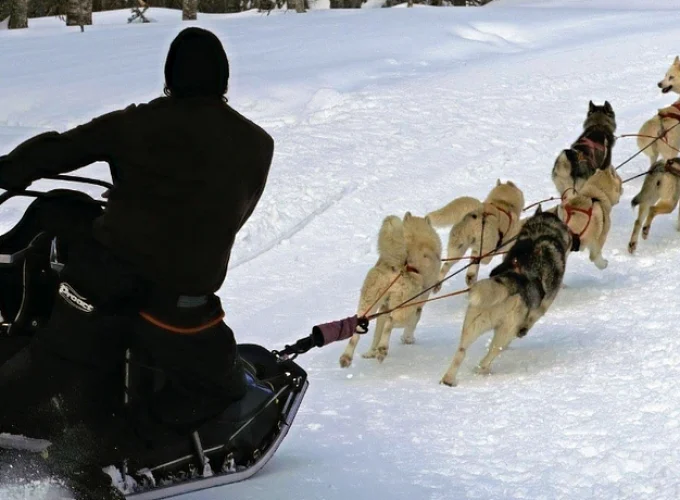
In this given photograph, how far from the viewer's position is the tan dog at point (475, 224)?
6836mm

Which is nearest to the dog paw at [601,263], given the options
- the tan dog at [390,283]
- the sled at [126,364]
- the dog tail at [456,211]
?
the dog tail at [456,211]

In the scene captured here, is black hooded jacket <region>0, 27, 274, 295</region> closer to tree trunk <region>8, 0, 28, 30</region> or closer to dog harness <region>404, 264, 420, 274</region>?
dog harness <region>404, 264, 420, 274</region>

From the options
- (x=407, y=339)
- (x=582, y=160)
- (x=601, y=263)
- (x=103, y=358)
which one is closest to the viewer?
(x=103, y=358)

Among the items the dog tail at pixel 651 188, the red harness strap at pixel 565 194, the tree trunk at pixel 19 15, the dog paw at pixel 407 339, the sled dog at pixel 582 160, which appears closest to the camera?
the dog paw at pixel 407 339

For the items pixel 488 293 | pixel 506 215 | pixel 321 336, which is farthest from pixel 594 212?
pixel 321 336

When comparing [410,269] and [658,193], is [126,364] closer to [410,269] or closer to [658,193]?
[410,269]

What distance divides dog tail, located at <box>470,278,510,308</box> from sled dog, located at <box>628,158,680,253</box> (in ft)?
10.0

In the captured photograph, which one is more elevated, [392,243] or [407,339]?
[392,243]

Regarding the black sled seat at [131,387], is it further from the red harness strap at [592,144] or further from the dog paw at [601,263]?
the red harness strap at [592,144]

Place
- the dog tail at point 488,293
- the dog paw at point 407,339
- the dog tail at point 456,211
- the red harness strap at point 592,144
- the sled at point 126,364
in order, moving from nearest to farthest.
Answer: the sled at point 126,364
the dog tail at point 488,293
the dog paw at point 407,339
the dog tail at point 456,211
the red harness strap at point 592,144

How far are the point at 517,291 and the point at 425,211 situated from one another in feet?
11.7

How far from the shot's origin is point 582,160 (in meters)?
8.42

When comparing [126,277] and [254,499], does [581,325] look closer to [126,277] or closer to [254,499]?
[254,499]

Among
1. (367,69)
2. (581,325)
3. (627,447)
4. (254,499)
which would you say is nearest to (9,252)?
(254,499)
